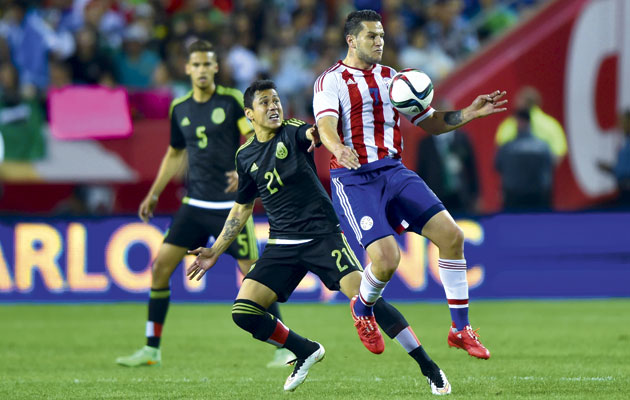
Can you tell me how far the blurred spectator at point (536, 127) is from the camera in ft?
47.4

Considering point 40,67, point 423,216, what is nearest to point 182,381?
point 423,216

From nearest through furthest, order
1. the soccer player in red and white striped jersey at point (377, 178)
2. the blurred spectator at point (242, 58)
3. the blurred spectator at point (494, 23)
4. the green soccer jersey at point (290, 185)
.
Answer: the soccer player in red and white striped jersey at point (377, 178)
the green soccer jersey at point (290, 185)
the blurred spectator at point (242, 58)
the blurred spectator at point (494, 23)

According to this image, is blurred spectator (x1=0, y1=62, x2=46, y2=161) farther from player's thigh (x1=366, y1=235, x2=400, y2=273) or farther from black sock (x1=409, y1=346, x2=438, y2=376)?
black sock (x1=409, y1=346, x2=438, y2=376)

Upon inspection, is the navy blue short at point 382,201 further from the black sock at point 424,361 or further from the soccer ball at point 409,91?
the black sock at point 424,361

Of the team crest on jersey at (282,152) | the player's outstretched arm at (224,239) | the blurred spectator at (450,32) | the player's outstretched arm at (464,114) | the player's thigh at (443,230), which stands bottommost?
the player's outstretched arm at (224,239)

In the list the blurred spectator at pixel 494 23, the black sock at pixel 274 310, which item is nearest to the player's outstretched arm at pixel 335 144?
the black sock at pixel 274 310

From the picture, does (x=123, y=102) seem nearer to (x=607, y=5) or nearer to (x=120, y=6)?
(x=120, y=6)

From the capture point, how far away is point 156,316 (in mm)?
9070

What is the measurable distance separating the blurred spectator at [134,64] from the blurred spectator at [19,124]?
4.97ft

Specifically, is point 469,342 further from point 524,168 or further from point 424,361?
point 524,168

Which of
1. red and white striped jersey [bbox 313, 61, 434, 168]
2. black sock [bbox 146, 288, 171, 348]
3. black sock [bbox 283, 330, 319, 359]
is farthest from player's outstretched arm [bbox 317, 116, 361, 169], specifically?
black sock [bbox 146, 288, 171, 348]

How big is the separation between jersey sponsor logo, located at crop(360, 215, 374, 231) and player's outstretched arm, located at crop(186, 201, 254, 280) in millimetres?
856

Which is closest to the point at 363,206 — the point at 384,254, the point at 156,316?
the point at 384,254

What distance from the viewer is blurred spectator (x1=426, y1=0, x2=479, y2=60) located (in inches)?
679
